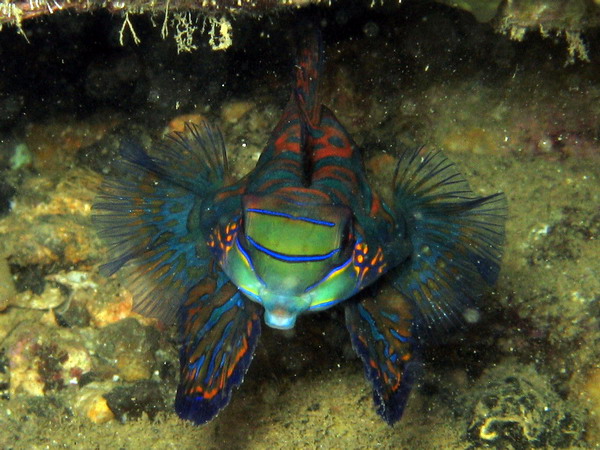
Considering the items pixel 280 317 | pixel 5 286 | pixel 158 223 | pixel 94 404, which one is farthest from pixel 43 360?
pixel 280 317

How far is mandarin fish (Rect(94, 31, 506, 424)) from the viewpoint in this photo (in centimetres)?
298

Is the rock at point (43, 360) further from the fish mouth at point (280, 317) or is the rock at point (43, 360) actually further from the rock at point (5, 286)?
the fish mouth at point (280, 317)

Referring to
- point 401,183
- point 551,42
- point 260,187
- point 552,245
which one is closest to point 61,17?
point 260,187

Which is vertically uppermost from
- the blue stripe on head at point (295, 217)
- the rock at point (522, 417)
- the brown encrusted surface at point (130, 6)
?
the brown encrusted surface at point (130, 6)

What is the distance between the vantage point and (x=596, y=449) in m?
4.14

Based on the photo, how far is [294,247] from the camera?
9.45 feet

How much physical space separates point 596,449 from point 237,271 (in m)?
3.37

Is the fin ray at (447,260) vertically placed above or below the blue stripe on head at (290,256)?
below

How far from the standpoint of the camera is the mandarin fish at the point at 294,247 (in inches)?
117

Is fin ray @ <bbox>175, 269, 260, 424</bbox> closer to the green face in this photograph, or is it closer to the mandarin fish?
the mandarin fish

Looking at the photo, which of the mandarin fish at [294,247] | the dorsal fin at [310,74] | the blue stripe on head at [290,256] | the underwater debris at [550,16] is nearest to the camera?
the blue stripe on head at [290,256]

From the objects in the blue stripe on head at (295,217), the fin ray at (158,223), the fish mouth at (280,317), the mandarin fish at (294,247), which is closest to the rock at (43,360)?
the mandarin fish at (294,247)

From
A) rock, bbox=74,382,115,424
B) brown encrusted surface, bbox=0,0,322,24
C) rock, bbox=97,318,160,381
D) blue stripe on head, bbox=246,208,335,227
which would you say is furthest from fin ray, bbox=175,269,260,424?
brown encrusted surface, bbox=0,0,322,24

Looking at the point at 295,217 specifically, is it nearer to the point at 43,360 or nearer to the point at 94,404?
the point at 94,404
